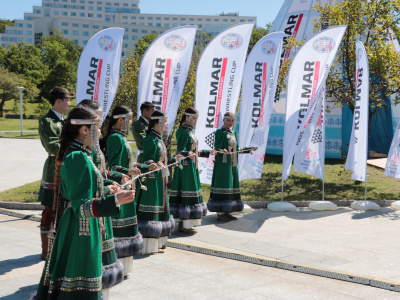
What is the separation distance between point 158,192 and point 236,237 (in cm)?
194

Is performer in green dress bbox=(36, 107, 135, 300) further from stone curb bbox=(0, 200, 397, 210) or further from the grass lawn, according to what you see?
the grass lawn

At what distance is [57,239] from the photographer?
12.8ft

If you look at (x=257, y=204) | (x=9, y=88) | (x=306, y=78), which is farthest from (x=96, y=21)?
(x=306, y=78)

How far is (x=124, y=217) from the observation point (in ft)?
19.8

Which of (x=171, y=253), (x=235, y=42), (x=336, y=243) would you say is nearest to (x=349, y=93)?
(x=235, y=42)

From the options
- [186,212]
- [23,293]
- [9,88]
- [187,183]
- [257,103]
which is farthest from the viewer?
[9,88]

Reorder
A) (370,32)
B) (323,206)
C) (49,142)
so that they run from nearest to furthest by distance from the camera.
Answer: (49,142) < (323,206) < (370,32)

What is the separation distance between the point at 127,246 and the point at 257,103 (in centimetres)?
533

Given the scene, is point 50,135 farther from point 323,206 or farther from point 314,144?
point 323,206

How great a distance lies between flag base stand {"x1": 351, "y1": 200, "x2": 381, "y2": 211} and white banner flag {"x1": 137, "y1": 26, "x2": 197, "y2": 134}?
450 centimetres

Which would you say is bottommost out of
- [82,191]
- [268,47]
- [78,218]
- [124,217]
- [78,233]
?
[124,217]

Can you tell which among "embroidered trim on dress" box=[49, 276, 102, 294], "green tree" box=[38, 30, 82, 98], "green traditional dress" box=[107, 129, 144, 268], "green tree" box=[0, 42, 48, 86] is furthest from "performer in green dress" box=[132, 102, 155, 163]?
"green tree" box=[38, 30, 82, 98]

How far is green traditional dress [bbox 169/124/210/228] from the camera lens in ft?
27.6

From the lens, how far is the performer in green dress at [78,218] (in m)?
3.71
